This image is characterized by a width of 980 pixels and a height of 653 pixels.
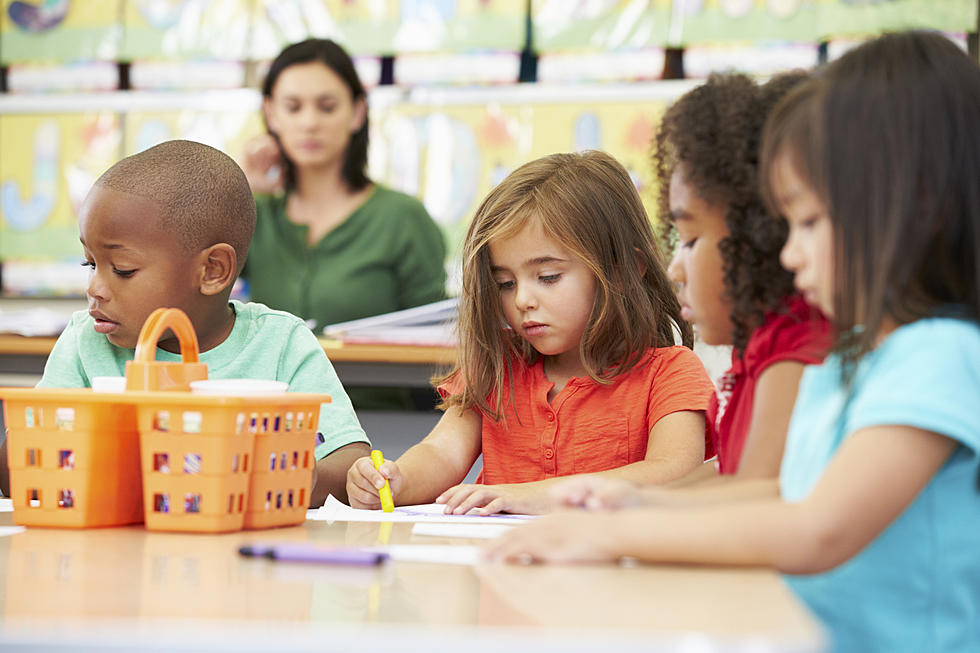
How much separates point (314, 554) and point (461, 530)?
0.22m

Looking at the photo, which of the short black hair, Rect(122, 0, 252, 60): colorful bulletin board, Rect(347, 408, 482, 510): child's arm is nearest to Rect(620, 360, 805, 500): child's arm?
Rect(347, 408, 482, 510): child's arm

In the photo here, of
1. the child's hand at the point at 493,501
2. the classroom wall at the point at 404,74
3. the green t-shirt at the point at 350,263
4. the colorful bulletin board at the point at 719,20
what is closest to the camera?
the child's hand at the point at 493,501

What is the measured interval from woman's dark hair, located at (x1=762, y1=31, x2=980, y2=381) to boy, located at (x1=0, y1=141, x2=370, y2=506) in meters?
0.72

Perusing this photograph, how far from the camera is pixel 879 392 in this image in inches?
28.0

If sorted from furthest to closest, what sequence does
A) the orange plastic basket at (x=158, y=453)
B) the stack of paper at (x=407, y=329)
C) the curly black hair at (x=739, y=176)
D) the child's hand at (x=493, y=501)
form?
the stack of paper at (x=407, y=329)
the child's hand at (x=493, y=501)
the curly black hair at (x=739, y=176)
the orange plastic basket at (x=158, y=453)

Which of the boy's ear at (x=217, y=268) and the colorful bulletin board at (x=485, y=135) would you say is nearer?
the boy's ear at (x=217, y=268)

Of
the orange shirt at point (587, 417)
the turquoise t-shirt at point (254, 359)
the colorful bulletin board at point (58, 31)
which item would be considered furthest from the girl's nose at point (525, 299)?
the colorful bulletin board at point (58, 31)

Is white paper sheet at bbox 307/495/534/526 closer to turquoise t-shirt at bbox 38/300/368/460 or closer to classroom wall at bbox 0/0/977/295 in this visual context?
turquoise t-shirt at bbox 38/300/368/460

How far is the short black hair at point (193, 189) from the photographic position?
4.25 ft

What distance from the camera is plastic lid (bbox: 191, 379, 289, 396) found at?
0.90 metres

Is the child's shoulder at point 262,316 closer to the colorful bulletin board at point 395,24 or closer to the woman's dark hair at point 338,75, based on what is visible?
the woman's dark hair at point 338,75

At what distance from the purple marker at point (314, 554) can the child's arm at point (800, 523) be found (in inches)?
4.1

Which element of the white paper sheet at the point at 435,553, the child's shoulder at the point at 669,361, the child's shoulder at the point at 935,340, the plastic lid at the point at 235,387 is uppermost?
the child's shoulder at the point at 935,340

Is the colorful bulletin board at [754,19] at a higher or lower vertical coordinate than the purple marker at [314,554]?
higher
